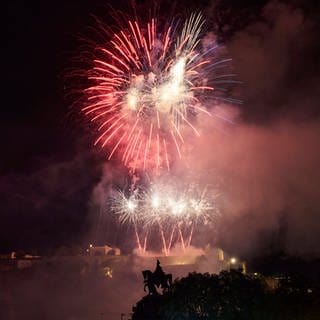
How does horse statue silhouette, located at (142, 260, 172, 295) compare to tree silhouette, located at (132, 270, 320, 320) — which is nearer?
tree silhouette, located at (132, 270, 320, 320)

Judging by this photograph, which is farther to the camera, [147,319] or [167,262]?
[167,262]

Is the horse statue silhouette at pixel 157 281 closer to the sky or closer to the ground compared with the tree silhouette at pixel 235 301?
closer to the sky

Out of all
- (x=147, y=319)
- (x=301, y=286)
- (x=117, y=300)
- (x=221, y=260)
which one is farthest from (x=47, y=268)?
(x=301, y=286)

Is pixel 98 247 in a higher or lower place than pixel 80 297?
higher

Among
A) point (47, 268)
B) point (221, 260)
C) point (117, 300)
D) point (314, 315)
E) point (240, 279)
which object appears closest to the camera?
point (314, 315)

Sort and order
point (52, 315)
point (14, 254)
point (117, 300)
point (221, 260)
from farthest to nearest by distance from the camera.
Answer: point (14, 254) → point (221, 260) → point (117, 300) → point (52, 315)

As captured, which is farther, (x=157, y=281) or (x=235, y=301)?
(x=157, y=281)

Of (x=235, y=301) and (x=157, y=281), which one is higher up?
(x=157, y=281)

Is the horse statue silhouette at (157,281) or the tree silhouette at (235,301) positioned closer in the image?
the tree silhouette at (235,301)

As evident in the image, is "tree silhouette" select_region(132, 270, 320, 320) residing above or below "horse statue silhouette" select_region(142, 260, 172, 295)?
below

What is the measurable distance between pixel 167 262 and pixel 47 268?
75.0 feet

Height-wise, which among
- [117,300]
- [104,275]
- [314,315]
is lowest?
[314,315]

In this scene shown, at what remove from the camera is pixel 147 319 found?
28.9 m

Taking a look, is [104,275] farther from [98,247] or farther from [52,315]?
[52,315]
